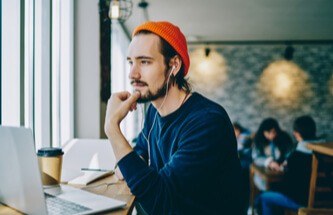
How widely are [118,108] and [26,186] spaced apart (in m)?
0.45

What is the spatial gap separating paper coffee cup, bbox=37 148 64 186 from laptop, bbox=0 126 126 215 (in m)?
0.17

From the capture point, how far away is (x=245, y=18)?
18.3 feet

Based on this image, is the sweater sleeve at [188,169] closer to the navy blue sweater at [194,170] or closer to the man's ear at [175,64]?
the navy blue sweater at [194,170]

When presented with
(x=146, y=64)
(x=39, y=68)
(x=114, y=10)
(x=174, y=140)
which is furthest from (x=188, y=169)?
(x=114, y=10)

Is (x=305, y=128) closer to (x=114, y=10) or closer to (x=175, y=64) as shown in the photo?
(x=114, y=10)

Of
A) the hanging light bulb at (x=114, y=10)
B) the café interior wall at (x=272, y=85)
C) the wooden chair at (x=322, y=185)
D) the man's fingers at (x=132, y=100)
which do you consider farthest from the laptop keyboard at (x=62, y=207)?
the café interior wall at (x=272, y=85)

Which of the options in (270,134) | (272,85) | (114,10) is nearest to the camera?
(114,10)

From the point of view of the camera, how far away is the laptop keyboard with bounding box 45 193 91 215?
103 cm

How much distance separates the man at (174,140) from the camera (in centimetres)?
114

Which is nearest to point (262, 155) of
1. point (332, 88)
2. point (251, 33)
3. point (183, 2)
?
point (183, 2)

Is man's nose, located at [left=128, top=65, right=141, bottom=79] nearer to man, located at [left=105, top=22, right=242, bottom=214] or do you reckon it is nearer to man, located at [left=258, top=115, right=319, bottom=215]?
man, located at [left=105, top=22, right=242, bottom=214]

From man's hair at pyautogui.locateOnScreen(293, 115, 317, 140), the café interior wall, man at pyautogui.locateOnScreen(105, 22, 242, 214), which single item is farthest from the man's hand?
the café interior wall

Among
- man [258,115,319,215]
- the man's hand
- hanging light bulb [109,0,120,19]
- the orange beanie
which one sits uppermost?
hanging light bulb [109,0,120,19]

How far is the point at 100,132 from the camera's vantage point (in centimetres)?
257
